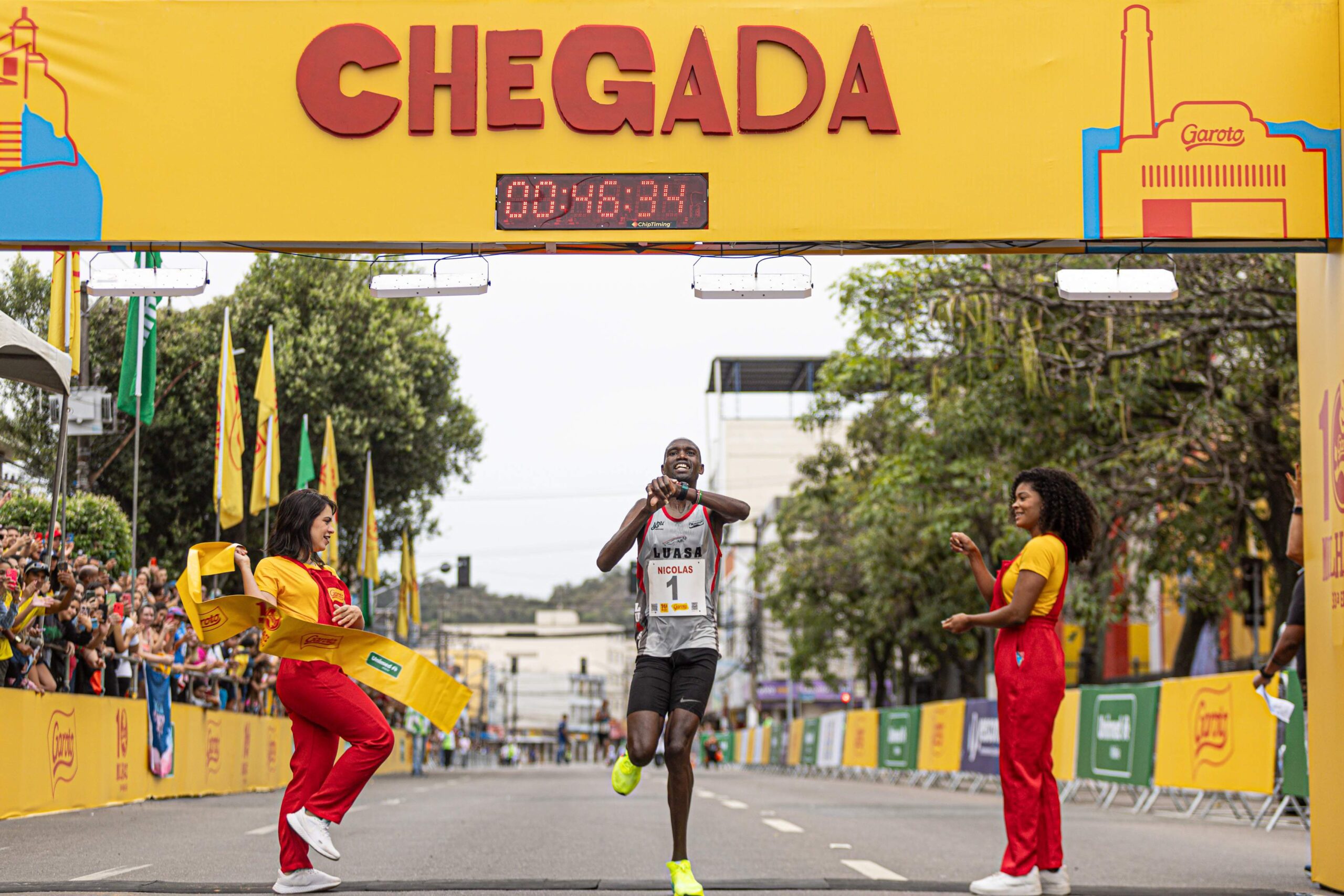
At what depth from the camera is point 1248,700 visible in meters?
15.9

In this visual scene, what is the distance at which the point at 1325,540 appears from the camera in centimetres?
838

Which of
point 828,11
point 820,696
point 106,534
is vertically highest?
point 828,11

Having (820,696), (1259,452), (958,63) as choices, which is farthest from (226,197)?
(820,696)

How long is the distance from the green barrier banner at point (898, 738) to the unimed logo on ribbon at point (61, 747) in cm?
1859

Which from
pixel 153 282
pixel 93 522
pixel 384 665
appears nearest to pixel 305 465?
pixel 93 522

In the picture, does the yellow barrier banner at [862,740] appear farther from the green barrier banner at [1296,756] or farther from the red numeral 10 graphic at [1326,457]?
the red numeral 10 graphic at [1326,457]

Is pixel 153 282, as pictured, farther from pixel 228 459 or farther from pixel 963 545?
pixel 228 459

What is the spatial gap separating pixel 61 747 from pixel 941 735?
670 inches

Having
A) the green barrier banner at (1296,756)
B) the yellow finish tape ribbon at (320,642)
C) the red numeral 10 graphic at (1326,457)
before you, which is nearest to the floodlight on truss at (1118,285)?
the red numeral 10 graphic at (1326,457)

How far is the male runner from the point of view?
7.38 metres

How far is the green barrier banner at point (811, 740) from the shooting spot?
45.1 meters

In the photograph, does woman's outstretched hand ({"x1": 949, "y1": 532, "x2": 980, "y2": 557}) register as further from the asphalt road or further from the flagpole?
the flagpole

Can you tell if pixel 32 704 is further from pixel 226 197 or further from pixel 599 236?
pixel 599 236

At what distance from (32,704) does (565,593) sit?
132571mm
